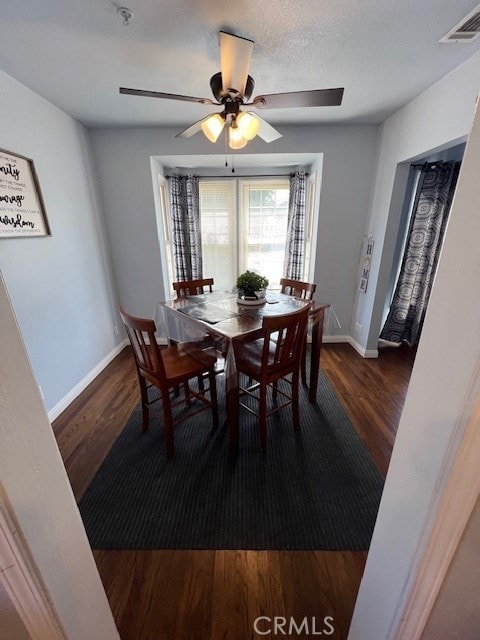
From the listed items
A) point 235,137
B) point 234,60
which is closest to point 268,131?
point 235,137

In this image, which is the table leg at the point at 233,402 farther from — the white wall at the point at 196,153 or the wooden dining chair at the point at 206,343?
the white wall at the point at 196,153

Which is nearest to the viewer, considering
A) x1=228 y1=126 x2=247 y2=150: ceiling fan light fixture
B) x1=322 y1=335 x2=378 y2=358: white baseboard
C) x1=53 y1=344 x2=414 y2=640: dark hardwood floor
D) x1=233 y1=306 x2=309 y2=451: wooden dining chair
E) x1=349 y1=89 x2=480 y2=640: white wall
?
x1=349 y1=89 x2=480 y2=640: white wall

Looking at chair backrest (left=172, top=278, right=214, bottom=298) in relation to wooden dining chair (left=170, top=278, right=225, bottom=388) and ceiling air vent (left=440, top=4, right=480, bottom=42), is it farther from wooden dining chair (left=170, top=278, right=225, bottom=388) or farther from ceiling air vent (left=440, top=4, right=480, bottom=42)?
ceiling air vent (left=440, top=4, right=480, bottom=42)

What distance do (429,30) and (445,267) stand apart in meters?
1.89

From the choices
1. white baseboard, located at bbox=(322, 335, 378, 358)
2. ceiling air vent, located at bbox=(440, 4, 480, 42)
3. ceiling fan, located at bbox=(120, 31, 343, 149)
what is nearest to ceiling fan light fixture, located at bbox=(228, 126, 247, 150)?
ceiling fan, located at bbox=(120, 31, 343, 149)

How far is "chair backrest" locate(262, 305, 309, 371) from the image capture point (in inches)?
57.1

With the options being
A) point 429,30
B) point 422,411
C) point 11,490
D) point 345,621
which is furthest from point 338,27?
point 345,621

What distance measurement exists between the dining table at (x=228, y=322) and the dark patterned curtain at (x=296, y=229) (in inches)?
51.4

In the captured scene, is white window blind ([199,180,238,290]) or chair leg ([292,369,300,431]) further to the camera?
white window blind ([199,180,238,290])

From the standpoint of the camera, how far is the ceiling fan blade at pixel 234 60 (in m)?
1.14

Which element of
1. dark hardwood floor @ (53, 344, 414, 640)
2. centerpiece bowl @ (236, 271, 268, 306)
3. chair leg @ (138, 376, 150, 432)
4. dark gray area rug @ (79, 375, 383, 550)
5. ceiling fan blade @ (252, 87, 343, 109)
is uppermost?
ceiling fan blade @ (252, 87, 343, 109)

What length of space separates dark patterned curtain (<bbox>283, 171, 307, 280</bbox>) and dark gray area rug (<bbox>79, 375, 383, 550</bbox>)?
7.34ft

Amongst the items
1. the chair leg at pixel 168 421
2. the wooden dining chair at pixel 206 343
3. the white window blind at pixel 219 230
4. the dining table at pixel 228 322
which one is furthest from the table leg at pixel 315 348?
the white window blind at pixel 219 230

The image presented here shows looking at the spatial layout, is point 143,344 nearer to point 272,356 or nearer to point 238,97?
point 272,356
